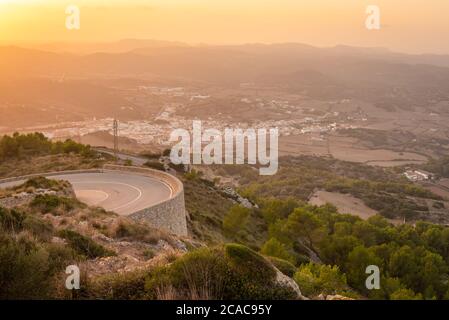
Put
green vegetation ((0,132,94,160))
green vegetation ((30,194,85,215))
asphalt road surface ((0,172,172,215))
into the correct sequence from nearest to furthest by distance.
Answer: green vegetation ((30,194,85,215))
asphalt road surface ((0,172,172,215))
green vegetation ((0,132,94,160))

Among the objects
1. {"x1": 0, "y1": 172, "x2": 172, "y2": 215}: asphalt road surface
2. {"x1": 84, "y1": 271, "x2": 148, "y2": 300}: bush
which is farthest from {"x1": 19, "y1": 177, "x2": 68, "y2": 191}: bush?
{"x1": 84, "y1": 271, "x2": 148, "y2": 300}: bush

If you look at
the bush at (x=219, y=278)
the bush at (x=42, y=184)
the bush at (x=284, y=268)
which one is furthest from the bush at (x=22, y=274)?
the bush at (x=42, y=184)

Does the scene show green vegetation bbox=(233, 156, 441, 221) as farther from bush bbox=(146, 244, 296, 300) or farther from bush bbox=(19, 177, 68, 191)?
bush bbox=(146, 244, 296, 300)

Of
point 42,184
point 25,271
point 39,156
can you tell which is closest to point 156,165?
point 39,156

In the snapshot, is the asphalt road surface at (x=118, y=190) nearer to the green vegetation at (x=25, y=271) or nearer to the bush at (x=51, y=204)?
the bush at (x=51, y=204)

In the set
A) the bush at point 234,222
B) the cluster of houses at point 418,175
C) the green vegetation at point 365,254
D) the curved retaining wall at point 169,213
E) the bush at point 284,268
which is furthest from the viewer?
the cluster of houses at point 418,175
